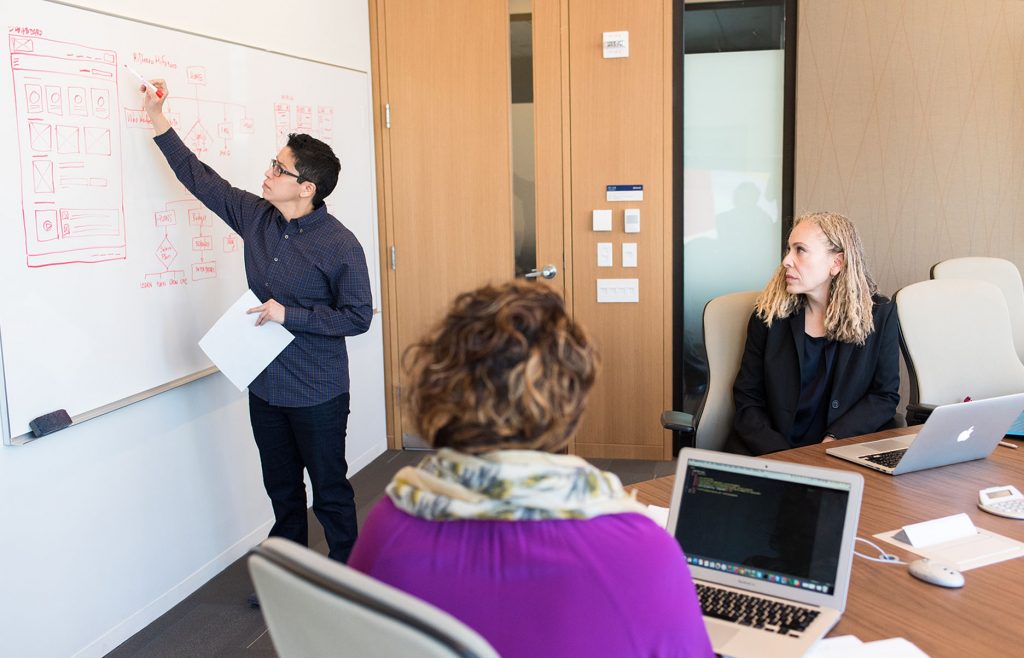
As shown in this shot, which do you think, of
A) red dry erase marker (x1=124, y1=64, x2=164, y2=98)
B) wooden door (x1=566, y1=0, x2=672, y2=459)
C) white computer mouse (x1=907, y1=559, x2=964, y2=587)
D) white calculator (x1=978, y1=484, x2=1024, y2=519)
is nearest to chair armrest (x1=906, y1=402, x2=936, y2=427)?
white calculator (x1=978, y1=484, x2=1024, y2=519)

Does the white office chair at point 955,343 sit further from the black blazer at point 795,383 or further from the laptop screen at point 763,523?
the laptop screen at point 763,523

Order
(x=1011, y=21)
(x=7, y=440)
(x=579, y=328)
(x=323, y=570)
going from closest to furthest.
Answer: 1. (x=323, y=570)
2. (x=579, y=328)
3. (x=7, y=440)
4. (x=1011, y=21)

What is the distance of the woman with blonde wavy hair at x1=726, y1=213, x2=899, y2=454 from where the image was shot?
277 centimetres

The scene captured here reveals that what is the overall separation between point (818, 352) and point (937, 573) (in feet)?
4.15

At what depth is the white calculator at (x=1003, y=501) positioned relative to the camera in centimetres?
195

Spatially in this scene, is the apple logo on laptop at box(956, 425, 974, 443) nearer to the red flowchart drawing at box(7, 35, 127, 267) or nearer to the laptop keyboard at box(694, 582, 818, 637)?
the laptop keyboard at box(694, 582, 818, 637)

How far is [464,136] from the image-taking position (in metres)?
4.72

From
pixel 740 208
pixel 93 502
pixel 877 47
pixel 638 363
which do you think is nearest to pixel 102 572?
pixel 93 502

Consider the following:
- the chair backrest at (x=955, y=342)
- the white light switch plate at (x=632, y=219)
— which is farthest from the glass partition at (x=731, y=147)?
the chair backrest at (x=955, y=342)

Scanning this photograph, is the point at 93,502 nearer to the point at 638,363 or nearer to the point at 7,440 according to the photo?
the point at 7,440

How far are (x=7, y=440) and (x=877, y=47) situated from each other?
13.4 ft

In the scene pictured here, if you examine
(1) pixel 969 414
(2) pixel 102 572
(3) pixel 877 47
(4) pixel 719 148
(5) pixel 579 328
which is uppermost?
(3) pixel 877 47

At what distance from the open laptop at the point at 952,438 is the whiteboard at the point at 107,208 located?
6.90 ft

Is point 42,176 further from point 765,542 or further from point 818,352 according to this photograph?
point 818,352
